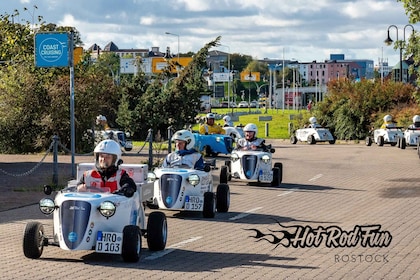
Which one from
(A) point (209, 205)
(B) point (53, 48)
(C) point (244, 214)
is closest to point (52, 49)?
(B) point (53, 48)

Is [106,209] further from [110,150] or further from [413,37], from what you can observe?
[413,37]

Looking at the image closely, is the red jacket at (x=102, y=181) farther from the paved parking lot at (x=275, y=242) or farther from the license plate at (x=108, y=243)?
the license plate at (x=108, y=243)

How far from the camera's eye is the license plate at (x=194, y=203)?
16.8 metres

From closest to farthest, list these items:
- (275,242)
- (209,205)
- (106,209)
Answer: (106,209)
(275,242)
(209,205)

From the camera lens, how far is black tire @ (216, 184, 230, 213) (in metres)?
17.9

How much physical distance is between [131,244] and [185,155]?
6.35 meters

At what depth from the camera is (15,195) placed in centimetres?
2181

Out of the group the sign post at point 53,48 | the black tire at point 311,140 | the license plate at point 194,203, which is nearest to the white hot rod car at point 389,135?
the black tire at point 311,140

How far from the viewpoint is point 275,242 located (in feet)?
46.4

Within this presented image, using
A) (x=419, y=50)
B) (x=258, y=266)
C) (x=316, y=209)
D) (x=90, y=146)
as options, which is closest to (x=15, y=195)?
(x=316, y=209)

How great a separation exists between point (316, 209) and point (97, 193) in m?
7.48

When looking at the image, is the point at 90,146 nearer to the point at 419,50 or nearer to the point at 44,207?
the point at 419,50

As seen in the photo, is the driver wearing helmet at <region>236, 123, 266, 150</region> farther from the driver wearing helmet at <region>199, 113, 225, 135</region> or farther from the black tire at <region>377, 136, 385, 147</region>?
the black tire at <region>377, 136, 385, 147</region>

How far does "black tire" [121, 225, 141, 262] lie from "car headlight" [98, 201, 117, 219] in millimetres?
289
